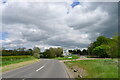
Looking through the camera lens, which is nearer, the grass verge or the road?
the road

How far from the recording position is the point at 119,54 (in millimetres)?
8695

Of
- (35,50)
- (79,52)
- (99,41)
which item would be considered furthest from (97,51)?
(79,52)

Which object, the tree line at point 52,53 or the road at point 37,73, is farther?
the tree line at point 52,53

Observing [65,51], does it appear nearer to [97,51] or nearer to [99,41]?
[97,51]

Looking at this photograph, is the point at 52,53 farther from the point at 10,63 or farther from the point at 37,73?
the point at 37,73

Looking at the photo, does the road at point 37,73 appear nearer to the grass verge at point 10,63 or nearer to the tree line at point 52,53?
the grass verge at point 10,63

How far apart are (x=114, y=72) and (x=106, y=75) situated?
20.8 inches

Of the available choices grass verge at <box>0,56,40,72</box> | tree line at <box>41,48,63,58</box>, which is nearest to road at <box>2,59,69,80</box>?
grass verge at <box>0,56,40,72</box>

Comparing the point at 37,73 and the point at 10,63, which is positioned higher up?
the point at 37,73

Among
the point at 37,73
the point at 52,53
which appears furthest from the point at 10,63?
the point at 52,53

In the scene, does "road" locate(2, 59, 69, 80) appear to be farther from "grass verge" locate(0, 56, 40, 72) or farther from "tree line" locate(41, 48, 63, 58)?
"tree line" locate(41, 48, 63, 58)

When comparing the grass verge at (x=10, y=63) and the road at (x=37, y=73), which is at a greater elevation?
the road at (x=37, y=73)

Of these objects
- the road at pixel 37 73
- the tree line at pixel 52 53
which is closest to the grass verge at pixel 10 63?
the road at pixel 37 73

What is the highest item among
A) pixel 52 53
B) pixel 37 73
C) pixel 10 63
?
pixel 37 73
